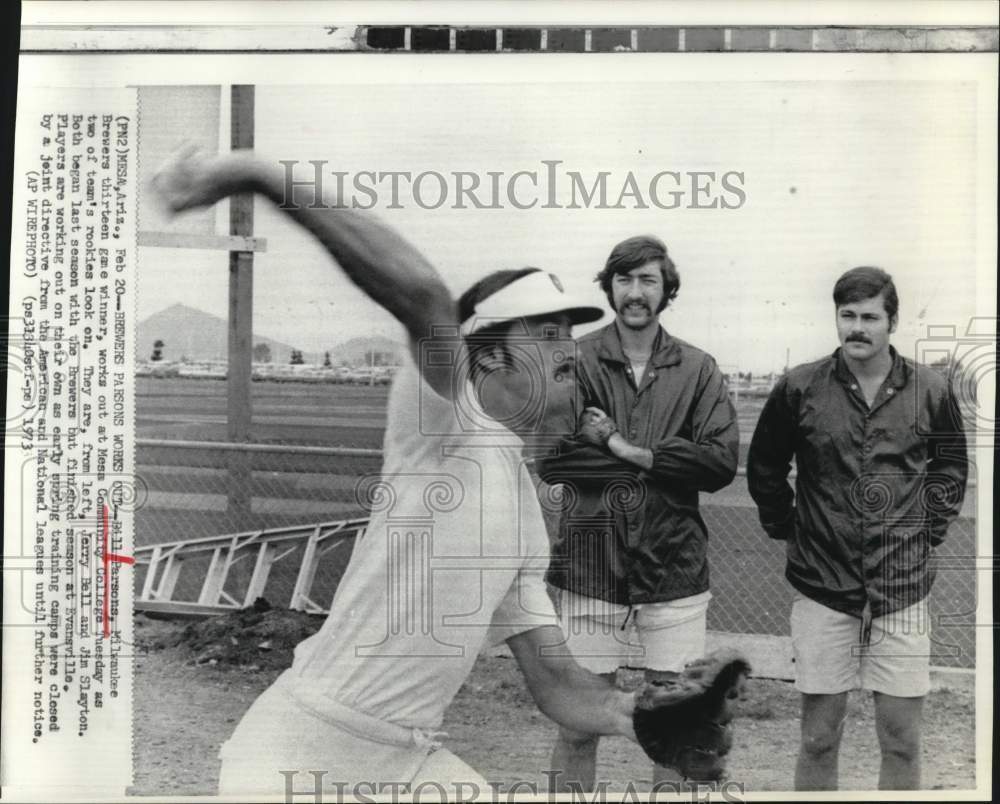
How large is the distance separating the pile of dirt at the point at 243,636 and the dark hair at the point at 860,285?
1.73 metres

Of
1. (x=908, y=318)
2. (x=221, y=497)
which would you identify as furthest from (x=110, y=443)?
(x=908, y=318)

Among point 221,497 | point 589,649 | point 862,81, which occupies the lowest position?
point 589,649

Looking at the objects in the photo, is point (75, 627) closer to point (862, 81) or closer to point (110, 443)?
point (110, 443)

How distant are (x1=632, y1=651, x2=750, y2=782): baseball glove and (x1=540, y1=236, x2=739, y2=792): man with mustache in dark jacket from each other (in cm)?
7

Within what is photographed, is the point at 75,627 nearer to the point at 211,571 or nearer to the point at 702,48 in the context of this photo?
the point at 211,571

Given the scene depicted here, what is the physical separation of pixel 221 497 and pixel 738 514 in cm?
148

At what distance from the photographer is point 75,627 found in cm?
304

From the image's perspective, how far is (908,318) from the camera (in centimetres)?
302

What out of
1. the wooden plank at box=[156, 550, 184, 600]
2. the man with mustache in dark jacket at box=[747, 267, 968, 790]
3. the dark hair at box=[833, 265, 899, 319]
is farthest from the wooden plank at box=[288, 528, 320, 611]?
the dark hair at box=[833, 265, 899, 319]

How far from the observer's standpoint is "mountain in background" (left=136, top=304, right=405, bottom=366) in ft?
9.77

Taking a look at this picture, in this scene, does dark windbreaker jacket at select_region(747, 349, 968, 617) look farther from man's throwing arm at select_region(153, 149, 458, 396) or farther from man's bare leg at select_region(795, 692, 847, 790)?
man's throwing arm at select_region(153, 149, 458, 396)

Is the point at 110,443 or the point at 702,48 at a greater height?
the point at 702,48

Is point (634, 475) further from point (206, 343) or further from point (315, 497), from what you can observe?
point (206, 343)

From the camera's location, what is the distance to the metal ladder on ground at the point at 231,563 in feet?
9.94
